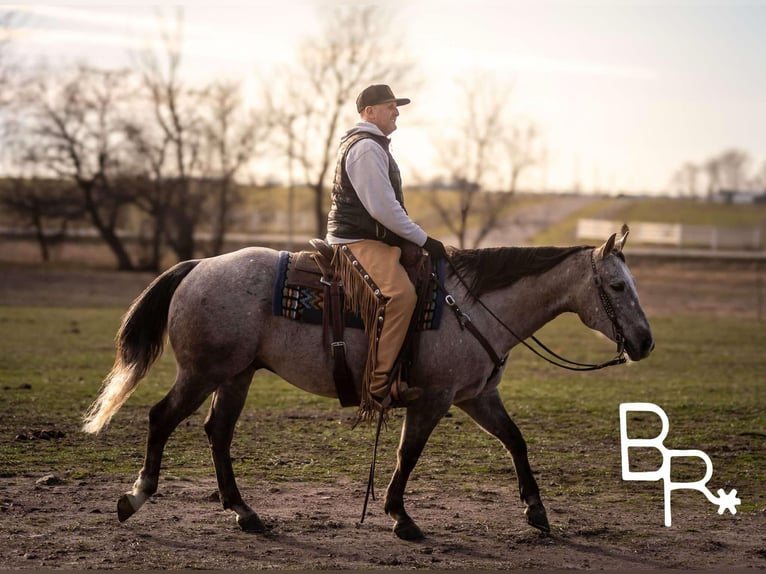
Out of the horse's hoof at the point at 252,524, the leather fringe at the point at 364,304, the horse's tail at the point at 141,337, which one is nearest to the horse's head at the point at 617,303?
the leather fringe at the point at 364,304

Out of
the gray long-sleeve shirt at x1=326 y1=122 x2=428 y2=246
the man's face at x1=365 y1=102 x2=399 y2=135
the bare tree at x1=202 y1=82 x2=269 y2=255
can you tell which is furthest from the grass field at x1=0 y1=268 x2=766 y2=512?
the bare tree at x1=202 y1=82 x2=269 y2=255

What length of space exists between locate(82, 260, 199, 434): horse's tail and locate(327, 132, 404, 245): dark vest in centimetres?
122

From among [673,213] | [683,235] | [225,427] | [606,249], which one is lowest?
[225,427]

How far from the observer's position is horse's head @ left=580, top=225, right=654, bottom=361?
682cm

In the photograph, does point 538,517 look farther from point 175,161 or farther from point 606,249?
point 175,161

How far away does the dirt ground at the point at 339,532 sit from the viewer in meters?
6.13

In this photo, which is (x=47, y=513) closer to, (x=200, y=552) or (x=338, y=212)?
(x=200, y=552)

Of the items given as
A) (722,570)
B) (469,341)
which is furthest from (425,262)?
(722,570)

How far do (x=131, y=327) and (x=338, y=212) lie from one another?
1.79 metres

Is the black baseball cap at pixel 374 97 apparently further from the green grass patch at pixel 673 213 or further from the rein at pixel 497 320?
the green grass patch at pixel 673 213

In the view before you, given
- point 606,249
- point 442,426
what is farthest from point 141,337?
point 442,426

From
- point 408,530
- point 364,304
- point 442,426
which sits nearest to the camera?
point 408,530

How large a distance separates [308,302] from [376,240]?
2.16 ft

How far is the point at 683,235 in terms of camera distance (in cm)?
6694
